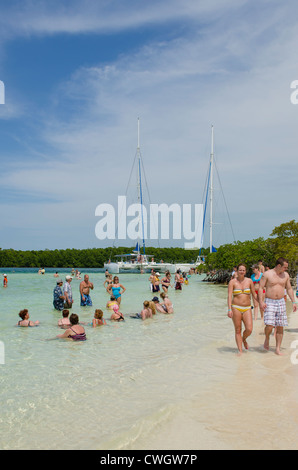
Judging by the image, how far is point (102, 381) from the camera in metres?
6.70

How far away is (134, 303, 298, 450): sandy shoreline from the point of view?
4.19 m

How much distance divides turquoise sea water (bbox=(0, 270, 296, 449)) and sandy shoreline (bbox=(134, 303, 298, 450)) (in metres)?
0.20

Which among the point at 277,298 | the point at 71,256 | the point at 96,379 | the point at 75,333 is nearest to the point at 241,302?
the point at 277,298

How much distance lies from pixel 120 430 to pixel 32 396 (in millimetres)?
1982

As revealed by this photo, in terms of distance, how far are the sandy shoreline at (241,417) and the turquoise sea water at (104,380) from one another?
201 mm

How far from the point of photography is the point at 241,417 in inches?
190

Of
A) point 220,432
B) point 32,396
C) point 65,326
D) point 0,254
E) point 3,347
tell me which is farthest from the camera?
point 0,254

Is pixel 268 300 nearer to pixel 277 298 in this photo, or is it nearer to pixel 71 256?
pixel 277 298

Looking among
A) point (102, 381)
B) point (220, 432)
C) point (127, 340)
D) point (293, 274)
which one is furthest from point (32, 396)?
point (293, 274)

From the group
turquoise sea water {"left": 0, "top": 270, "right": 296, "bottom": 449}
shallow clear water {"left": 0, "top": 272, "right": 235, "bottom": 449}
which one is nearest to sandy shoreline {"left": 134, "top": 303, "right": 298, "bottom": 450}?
turquoise sea water {"left": 0, "top": 270, "right": 296, "bottom": 449}

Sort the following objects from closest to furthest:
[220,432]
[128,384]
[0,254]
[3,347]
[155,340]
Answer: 1. [220,432]
2. [128,384]
3. [3,347]
4. [155,340]
5. [0,254]

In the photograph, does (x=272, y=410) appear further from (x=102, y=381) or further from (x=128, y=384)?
(x=102, y=381)

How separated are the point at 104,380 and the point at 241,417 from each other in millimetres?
2750

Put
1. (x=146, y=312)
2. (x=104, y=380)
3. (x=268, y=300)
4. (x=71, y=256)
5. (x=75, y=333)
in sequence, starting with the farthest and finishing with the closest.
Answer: (x=71, y=256) → (x=146, y=312) → (x=75, y=333) → (x=268, y=300) → (x=104, y=380)
